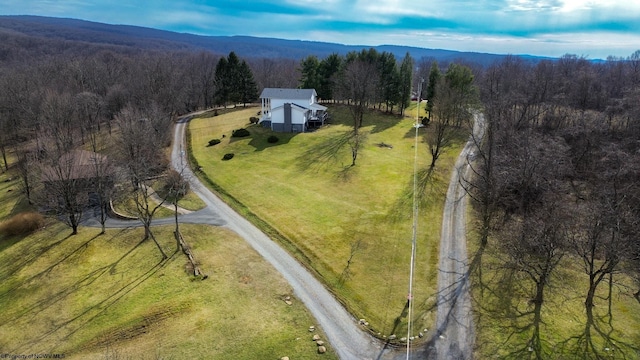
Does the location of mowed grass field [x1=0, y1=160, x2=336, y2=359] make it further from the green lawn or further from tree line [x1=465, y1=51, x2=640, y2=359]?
tree line [x1=465, y1=51, x2=640, y2=359]

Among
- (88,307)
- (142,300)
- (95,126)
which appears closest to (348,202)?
(142,300)

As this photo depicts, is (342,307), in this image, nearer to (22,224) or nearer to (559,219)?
(559,219)

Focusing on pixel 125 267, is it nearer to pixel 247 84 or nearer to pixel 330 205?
pixel 330 205

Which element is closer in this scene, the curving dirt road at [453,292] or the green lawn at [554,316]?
the green lawn at [554,316]

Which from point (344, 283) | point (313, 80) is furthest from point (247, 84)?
point (344, 283)

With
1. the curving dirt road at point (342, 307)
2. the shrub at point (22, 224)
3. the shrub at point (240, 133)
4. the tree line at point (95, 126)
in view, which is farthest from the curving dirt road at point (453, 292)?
the shrub at point (22, 224)

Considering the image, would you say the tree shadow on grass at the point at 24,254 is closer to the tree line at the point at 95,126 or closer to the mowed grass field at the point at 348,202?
the tree line at the point at 95,126
